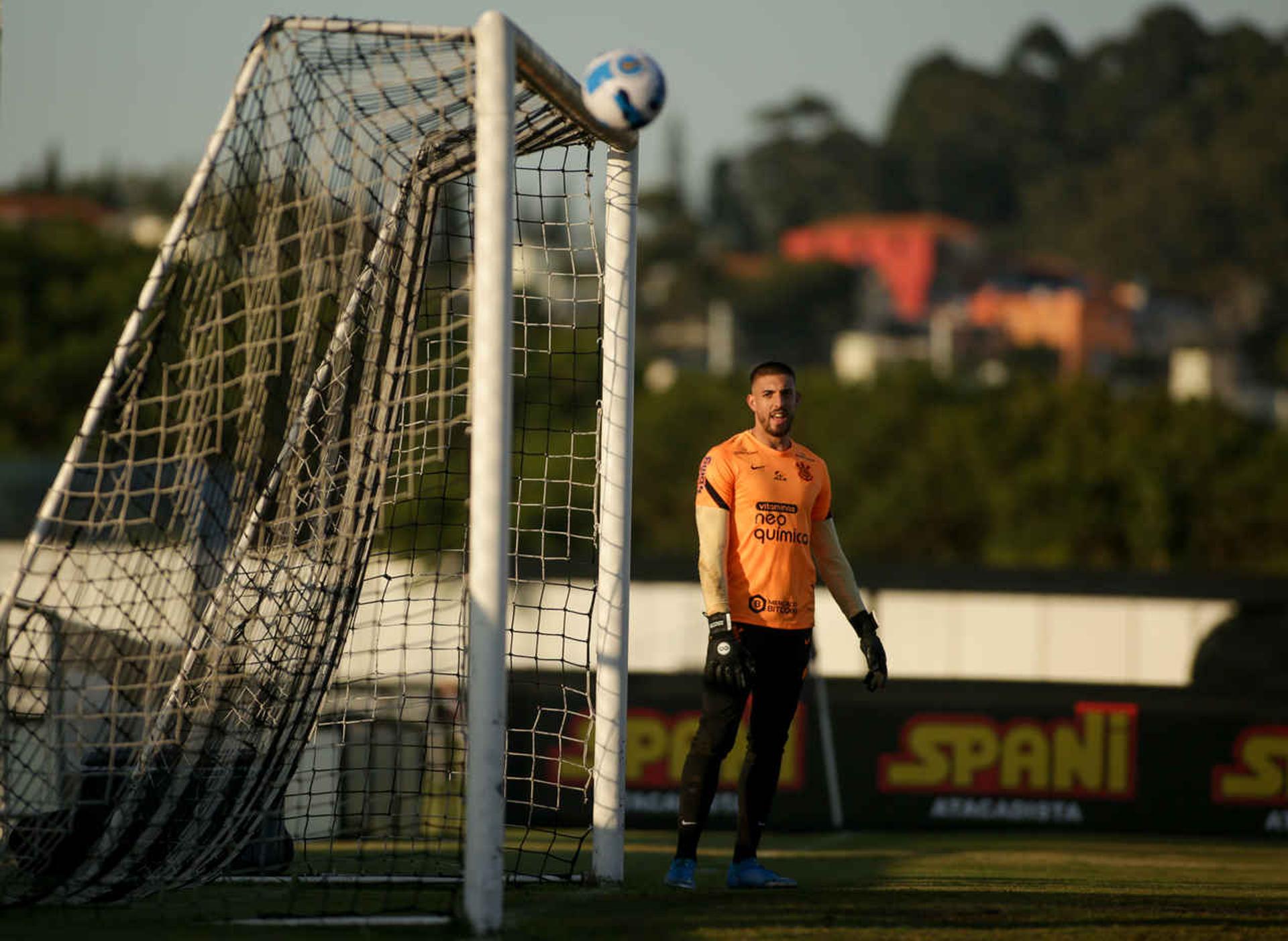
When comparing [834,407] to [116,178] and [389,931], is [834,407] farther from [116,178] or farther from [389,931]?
[116,178]

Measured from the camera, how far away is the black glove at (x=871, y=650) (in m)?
6.84

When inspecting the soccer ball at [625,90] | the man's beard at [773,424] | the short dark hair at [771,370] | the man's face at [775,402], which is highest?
the soccer ball at [625,90]

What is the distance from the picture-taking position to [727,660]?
250 inches

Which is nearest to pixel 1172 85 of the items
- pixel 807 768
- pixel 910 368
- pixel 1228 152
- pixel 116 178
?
pixel 1228 152

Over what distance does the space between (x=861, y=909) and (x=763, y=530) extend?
1499 mm

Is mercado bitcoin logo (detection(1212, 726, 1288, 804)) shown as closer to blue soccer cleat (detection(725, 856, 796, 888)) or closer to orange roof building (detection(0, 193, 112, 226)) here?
blue soccer cleat (detection(725, 856, 796, 888))

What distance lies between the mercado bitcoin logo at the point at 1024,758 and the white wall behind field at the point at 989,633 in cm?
712

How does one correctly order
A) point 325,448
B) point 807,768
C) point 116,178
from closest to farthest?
point 325,448 → point 807,768 → point 116,178

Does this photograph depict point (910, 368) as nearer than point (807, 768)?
No

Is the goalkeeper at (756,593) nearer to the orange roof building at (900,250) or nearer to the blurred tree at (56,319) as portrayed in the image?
the blurred tree at (56,319)

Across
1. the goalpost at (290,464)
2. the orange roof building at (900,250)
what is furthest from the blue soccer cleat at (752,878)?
the orange roof building at (900,250)

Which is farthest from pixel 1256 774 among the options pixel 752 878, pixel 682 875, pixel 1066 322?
pixel 1066 322

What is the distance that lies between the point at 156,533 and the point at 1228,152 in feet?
506

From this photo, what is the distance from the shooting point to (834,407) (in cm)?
5875
